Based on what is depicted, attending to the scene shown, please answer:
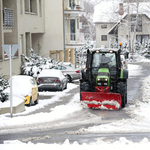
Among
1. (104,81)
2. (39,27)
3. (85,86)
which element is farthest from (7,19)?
(104,81)

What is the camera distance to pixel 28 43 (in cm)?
3097

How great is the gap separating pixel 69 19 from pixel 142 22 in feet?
100.0

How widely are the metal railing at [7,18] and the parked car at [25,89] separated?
24.4ft

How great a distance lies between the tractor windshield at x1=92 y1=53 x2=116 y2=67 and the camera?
686 inches

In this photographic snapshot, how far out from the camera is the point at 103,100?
16.3 metres

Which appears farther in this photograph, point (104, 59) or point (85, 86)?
point (104, 59)

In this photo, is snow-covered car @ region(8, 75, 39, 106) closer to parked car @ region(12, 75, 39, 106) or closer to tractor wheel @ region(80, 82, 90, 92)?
parked car @ region(12, 75, 39, 106)

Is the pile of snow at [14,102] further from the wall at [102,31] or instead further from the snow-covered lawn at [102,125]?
the wall at [102,31]

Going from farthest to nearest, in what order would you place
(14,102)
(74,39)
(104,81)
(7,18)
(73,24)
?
(73,24), (74,39), (7,18), (104,81), (14,102)

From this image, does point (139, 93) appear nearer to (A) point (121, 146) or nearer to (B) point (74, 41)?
(A) point (121, 146)

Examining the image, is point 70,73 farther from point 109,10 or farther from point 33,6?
point 109,10

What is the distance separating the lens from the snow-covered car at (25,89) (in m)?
17.3

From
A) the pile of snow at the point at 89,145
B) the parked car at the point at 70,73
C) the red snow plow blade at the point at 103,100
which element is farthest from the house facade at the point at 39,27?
the pile of snow at the point at 89,145

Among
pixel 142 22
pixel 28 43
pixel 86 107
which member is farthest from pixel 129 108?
pixel 142 22
